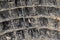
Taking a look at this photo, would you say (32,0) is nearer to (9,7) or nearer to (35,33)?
(9,7)

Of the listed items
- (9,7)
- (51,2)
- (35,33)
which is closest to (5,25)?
(9,7)

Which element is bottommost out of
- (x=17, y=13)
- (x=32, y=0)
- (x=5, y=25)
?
(x=5, y=25)

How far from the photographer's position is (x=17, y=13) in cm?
498

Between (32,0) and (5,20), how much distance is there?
0.88 m

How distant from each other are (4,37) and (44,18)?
1.24 meters

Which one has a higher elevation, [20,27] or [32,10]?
[32,10]

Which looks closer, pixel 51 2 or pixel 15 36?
pixel 51 2

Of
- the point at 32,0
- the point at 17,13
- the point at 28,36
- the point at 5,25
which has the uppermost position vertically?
the point at 32,0

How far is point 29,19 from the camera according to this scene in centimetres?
517

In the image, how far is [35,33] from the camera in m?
5.39

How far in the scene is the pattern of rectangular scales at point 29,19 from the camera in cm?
484

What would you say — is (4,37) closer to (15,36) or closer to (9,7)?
(15,36)

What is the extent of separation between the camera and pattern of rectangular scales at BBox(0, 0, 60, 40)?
484 cm

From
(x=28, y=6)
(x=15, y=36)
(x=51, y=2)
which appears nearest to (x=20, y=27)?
(x=15, y=36)
